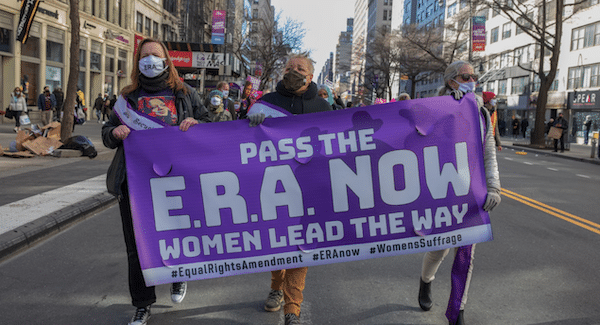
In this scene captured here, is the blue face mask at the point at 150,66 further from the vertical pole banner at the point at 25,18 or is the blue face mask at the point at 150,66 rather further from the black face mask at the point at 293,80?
the vertical pole banner at the point at 25,18

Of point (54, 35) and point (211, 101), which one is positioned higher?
point (54, 35)

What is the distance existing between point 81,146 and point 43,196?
7066mm

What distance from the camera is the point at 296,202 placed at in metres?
3.89

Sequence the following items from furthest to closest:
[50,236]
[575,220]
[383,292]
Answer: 1. [575,220]
2. [50,236]
3. [383,292]

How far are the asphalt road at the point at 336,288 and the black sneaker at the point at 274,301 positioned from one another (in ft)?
0.32

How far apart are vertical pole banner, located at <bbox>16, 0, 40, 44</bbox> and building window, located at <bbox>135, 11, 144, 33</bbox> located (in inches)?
703

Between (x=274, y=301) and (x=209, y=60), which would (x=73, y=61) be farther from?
(x=209, y=60)

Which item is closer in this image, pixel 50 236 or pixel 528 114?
pixel 50 236

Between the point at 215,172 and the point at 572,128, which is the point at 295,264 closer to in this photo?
the point at 215,172

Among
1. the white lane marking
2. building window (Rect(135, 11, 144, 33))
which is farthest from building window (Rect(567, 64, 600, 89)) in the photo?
the white lane marking

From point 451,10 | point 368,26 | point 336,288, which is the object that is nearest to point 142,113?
point 336,288

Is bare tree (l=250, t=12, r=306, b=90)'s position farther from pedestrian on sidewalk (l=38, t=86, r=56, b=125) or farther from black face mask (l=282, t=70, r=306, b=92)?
black face mask (l=282, t=70, r=306, b=92)

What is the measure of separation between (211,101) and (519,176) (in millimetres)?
9184

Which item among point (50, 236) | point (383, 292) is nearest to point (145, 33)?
point (50, 236)
